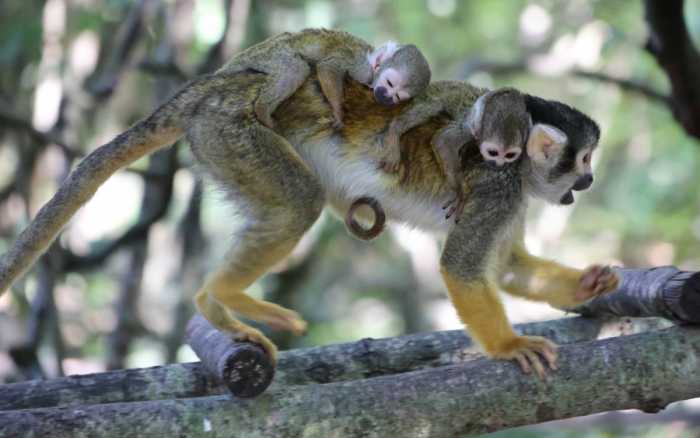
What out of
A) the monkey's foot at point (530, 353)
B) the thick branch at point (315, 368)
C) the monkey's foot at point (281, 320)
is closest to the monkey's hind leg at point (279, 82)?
the monkey's foot at point (281, 320)

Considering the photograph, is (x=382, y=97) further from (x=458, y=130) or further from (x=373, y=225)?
(x=373, y=225)

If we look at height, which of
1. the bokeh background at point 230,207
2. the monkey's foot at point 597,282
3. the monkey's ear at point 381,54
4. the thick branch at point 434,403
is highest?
the bokeh background at point 230,207

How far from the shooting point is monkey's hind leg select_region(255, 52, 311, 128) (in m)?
4.16

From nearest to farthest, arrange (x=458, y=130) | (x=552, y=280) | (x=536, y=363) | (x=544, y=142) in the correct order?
(x=536, y=363) → (x=544, y=142) → (x=458, y=130) → (x=552, y=280)

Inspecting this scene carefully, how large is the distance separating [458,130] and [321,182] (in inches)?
26.3

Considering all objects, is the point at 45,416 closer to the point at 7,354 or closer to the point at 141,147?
the point at 141,147

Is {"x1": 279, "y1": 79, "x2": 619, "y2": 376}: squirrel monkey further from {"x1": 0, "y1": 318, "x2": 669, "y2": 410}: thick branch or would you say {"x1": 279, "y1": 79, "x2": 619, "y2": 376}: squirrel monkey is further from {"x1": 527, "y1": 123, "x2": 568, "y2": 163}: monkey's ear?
{"x1": 0, "y1": 318, "x2": 669, "y2": 410}: thick branch

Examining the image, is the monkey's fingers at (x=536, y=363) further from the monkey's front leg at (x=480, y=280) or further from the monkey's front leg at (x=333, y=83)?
the monkey's front leg at (x=333, y=83)

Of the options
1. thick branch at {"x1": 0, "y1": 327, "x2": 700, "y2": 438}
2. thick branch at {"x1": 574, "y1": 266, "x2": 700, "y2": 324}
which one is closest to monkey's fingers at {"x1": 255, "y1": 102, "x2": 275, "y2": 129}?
thick branch at {"x1": 0, "y1": 327, "x2": 700, "y2": 438}

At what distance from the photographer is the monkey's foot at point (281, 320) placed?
173 inches

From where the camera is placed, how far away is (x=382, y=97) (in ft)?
13.8

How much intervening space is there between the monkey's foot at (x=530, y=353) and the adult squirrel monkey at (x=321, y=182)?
0.01 metres

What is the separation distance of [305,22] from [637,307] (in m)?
6.52

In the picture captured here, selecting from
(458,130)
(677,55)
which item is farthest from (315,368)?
(677,55)
